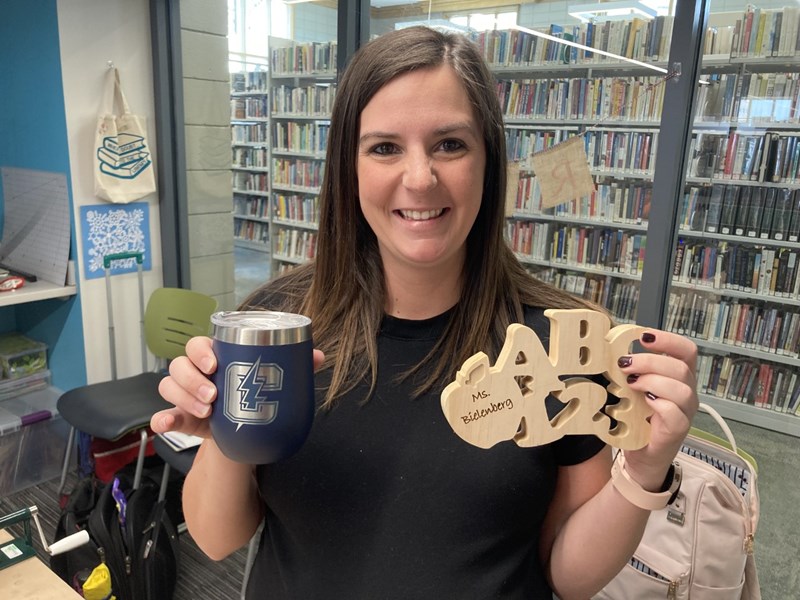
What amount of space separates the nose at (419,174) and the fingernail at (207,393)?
1.26 ft

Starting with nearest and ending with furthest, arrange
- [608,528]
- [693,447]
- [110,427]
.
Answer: [608,528] → [693,447] → [110,427]

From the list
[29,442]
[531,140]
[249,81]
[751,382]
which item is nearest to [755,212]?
[751,382]

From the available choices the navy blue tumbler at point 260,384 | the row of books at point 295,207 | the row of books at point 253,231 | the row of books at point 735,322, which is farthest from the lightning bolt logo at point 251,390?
the row of books at point 295,207

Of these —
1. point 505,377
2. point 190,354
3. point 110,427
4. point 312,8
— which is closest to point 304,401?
point 190,354

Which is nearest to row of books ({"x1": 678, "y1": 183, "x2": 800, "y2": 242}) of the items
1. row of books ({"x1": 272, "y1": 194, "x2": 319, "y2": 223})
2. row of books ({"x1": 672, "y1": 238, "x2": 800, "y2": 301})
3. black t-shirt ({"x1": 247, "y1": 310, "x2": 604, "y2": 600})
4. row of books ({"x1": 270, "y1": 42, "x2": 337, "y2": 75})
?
row of books ({"x1": 672, "y1": 238, "x2": 800, "y2": 301})

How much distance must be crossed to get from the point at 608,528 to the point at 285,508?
0.47 metres

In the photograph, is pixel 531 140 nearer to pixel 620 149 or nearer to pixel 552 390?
pixel 620 149

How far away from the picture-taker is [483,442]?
0.78 meters

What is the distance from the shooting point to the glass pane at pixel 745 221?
7.77ft

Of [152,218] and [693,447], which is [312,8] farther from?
[693,447]

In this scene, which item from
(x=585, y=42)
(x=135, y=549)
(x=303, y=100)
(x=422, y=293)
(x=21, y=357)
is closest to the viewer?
(x=422, y=293)

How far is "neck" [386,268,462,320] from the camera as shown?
1.00m

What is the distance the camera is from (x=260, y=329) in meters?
0.68

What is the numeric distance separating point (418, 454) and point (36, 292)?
8.62 ft
